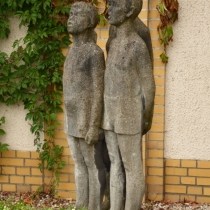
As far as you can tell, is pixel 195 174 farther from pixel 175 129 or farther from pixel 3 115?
pixel 3 115

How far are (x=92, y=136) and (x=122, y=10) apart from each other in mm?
937

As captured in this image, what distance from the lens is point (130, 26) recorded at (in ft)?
11.4

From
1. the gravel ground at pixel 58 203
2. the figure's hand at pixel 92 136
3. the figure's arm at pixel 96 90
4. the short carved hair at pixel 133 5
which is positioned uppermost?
the short carved hair at pixel 133 5

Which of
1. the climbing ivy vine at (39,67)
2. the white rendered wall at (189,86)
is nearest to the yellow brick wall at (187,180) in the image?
the white rendered wall at (189,86)

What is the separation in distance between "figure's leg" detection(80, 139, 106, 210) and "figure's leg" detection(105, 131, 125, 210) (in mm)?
142

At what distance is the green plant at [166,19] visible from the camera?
511 cm

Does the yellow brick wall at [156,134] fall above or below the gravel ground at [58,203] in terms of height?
above

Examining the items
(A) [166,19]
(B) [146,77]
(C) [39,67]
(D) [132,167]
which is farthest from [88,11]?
(C) [39,67]

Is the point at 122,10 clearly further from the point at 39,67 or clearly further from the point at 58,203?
the point at 58,203

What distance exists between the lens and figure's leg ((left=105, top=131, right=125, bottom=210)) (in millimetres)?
3611

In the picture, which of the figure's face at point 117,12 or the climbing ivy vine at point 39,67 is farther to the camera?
the climbing ivy vine at point 39,67

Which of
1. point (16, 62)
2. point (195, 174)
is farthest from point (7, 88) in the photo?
point (195, 174)

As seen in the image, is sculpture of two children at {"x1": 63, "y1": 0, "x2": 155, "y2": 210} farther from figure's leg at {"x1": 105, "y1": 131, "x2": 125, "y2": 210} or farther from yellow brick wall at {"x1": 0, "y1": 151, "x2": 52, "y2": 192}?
yellow brick wall at {"x1": 0, "y1": 151, "x2": 52, "y2": 192}

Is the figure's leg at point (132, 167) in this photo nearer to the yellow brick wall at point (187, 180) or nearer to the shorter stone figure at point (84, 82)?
the shorter stone figure at point (84, 82)
